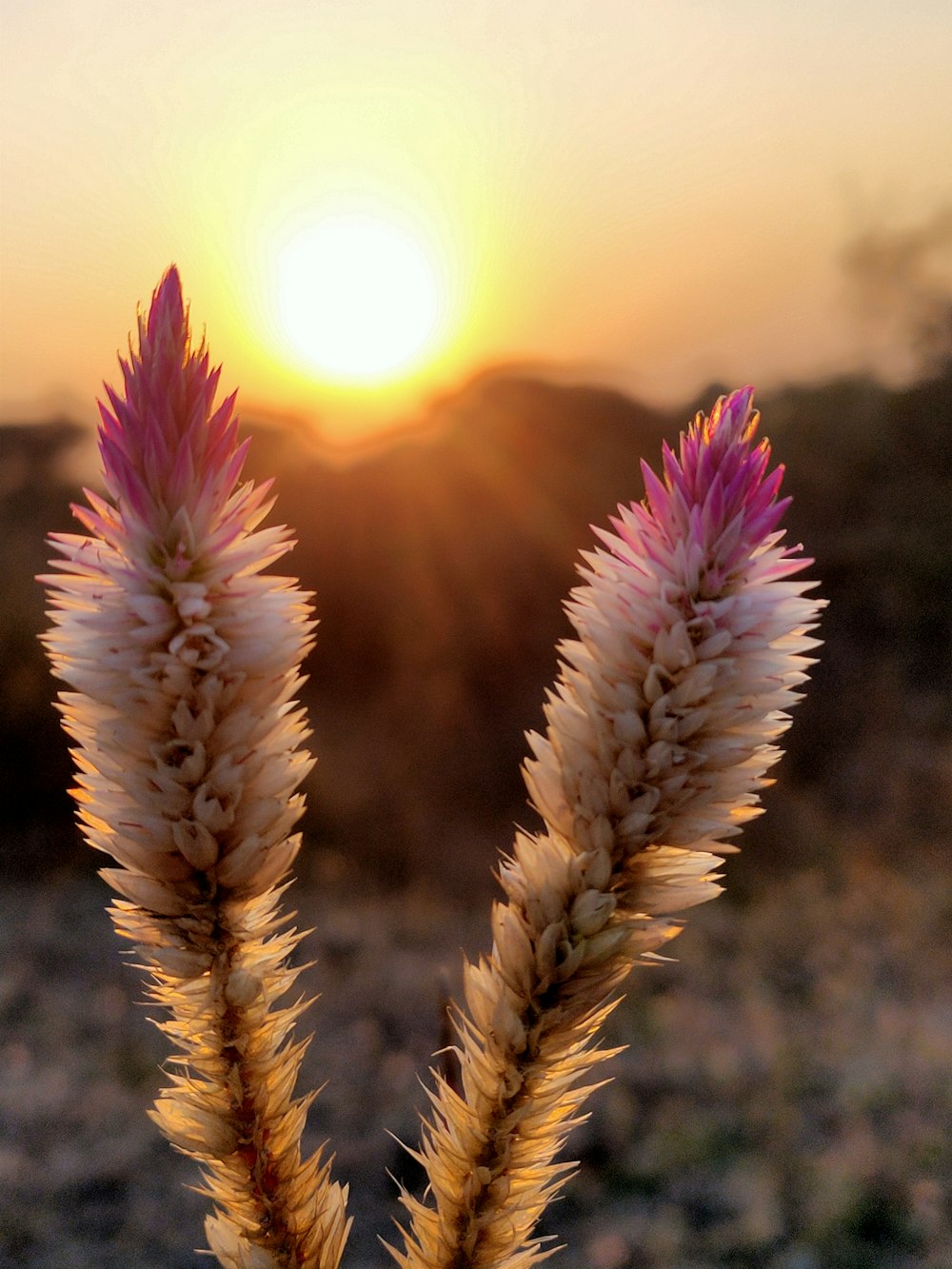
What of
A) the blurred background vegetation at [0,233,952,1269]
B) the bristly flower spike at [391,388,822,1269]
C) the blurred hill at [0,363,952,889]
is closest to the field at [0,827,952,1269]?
the blurred background vegetation at [0,233,952,1269]

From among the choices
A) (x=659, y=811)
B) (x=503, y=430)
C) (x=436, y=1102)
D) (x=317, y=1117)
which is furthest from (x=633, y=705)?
(x=503, y=430)

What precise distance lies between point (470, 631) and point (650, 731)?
2578 millimetres

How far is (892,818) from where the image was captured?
2.68 meters

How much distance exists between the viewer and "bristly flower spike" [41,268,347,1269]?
369mm

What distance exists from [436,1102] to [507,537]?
2.63 metres

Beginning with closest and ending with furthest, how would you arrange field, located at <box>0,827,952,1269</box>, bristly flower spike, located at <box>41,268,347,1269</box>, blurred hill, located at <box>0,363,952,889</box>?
1. bristly flower spike, located at <box>41,268,347,1269</box>
2. field, located at <box>0,827,952,1269</box>
3. blurred hill, located at <box>0,363,952,889</box>

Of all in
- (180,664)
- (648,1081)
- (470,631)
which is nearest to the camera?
(180,664)

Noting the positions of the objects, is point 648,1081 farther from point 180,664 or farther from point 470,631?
point 180,664

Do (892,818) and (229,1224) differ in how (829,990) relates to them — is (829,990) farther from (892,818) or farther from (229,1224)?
(229,1224)

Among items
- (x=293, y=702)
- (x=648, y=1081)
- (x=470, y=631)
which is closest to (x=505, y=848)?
(x=470, y=631)

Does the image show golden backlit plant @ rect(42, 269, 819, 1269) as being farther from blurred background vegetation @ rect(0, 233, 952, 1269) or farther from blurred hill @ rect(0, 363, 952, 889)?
blurred hill @ rect(0, 363, 952, 889)

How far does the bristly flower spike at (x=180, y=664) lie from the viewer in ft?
1.21

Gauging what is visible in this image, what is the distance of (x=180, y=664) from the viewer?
372 millimetres

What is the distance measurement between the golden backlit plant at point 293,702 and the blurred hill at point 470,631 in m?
2.02
